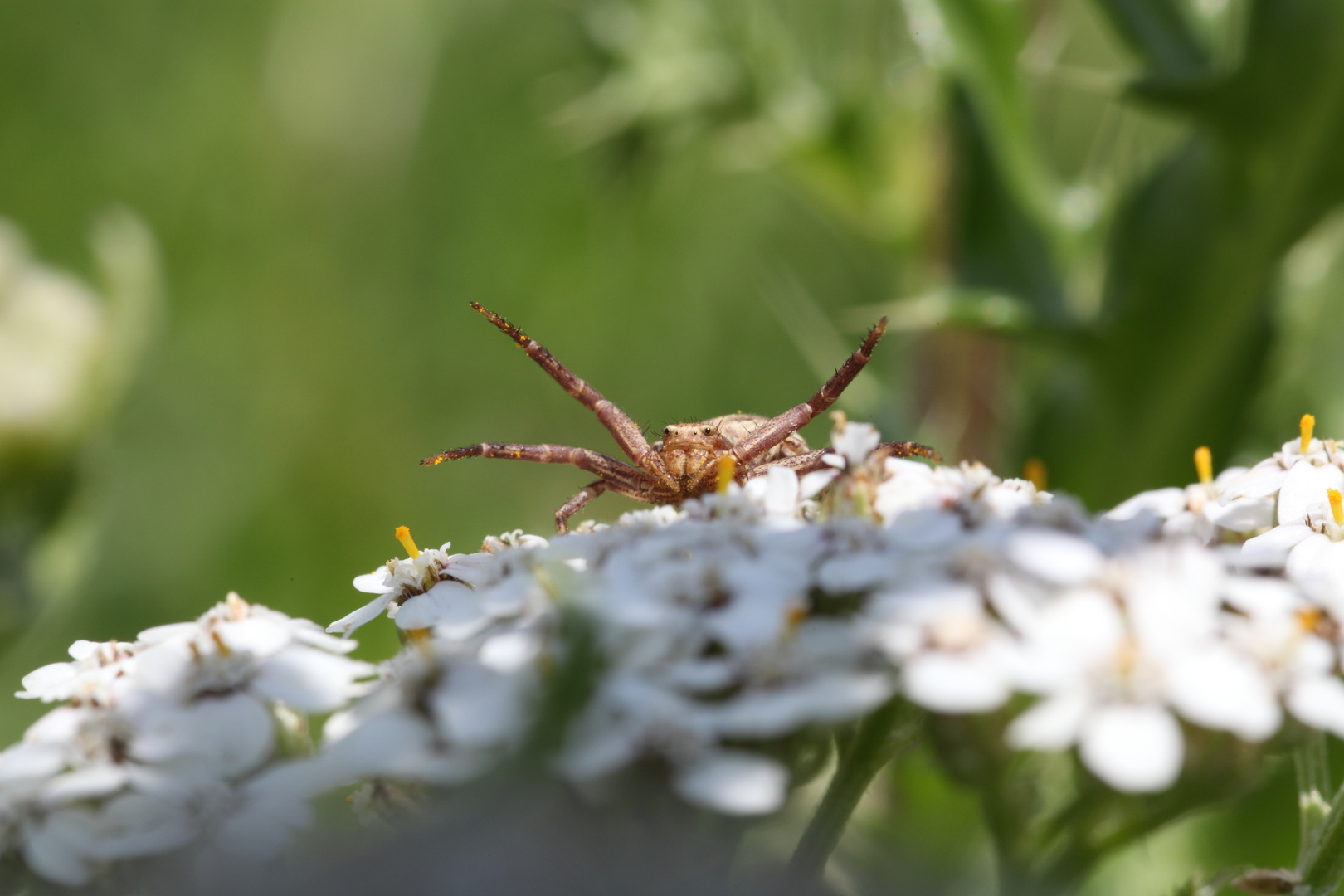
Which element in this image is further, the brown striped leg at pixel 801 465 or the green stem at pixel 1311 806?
the brown striped leg at pixel 801 465

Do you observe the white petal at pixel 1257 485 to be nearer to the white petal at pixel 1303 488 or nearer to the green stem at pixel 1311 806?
the white petal at pixel 1303 488

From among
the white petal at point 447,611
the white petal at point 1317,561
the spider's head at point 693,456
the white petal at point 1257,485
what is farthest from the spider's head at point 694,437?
the white petal at point 1317,561

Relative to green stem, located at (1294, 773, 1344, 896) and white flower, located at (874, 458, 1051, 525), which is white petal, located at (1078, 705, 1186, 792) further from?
green stem, located at (1294, 773, 1344, 896)

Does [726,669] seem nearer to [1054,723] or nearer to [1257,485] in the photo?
[1054,723]

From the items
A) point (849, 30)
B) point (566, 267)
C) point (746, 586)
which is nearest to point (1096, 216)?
point (849, 30)

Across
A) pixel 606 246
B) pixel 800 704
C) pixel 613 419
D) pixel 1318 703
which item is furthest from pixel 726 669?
pixel 606 246

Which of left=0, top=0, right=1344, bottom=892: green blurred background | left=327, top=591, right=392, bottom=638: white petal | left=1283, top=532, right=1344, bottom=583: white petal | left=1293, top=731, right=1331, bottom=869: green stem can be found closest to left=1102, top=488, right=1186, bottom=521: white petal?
left=1283, top=532, right=1344, bottom=583: white petal
